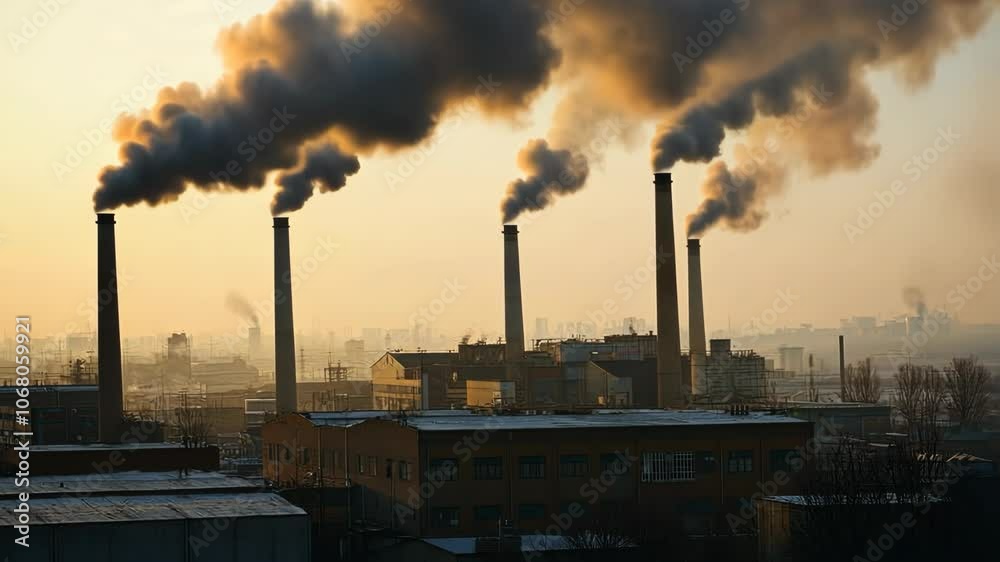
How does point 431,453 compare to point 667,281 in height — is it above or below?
below

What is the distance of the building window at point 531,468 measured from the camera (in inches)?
1415

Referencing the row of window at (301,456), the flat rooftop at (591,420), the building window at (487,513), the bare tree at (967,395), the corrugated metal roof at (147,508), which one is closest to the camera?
the corrugated metal roof at (147,508)

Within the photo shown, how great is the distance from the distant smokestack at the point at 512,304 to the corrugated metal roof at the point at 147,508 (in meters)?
29.9

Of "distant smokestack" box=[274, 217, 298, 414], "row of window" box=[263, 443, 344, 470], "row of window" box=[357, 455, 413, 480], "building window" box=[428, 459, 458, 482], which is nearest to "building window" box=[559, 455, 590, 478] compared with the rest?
"building window" box=[428, 459, 458, 482]

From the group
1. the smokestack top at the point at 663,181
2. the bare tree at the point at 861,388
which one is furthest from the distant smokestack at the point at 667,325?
the bare tree at the point at 861,388

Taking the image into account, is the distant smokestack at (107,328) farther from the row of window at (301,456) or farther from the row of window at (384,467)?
the row of window at (384,467)

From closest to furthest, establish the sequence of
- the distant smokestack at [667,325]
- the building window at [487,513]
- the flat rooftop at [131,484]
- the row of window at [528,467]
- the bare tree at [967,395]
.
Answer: the flat rooftop at [131,484]
the building window at [487,513]
the row of window at [528,467]
the distant smokestack at [667,325]
the bare tree at [967,395]

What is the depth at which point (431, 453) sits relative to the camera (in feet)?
116

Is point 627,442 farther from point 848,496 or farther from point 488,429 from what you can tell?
point 848,496

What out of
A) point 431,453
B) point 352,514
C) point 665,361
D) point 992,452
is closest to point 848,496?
point 431,453

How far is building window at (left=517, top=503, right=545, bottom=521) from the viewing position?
35438 mm

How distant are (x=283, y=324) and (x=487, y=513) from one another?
1805 cm

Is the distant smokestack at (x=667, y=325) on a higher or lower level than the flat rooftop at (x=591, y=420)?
higher

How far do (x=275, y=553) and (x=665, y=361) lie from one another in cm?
2625
